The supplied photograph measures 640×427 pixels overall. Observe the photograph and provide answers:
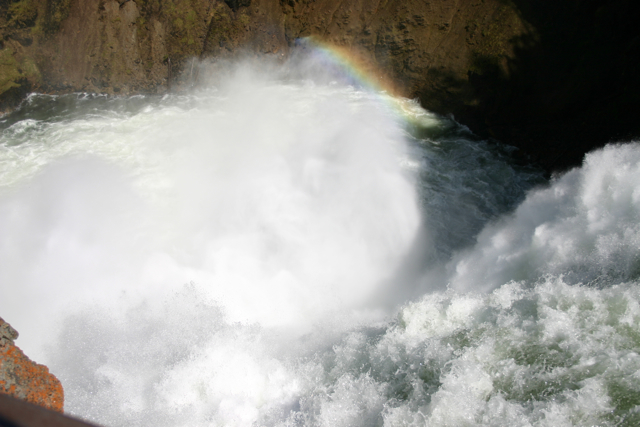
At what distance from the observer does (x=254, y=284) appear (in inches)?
271

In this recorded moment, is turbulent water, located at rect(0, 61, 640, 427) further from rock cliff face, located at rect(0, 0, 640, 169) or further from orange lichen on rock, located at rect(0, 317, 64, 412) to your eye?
orange lichen on rock, located at rect(0, 317, 64, 412)

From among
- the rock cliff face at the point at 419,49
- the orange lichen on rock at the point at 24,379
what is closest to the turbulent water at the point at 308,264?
the rock cliff face at the point at 419,49

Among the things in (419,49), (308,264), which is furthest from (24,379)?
(419,49)

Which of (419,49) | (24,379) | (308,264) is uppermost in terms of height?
(419,49)

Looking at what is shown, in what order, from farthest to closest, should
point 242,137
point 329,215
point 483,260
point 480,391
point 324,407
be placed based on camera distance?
point 242,137
point 329,215
point 483,260
point 324,407
point 480,391

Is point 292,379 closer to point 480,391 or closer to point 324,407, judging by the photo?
point 324,407

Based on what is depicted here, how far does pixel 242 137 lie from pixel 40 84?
6.82 meters

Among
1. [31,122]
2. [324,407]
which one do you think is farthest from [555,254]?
[31,122]

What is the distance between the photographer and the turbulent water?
12.9 feet

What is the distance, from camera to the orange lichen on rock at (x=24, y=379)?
3418 millimetres

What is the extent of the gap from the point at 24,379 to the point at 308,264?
429cm

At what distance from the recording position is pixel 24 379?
140 inches

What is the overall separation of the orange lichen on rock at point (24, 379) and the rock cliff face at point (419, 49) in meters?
8.21

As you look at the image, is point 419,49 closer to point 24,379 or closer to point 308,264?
point 308,264
